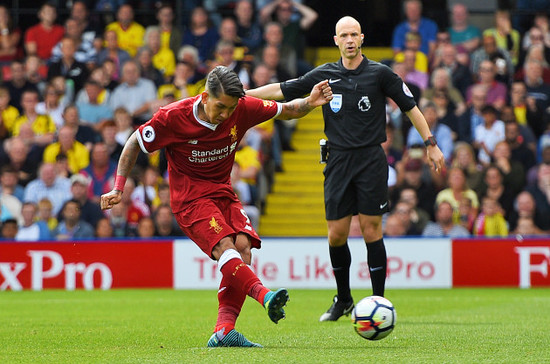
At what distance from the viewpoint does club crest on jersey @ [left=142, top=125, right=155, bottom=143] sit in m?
7.59

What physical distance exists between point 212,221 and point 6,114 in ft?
38.1

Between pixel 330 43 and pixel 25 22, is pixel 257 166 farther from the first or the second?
pixel 25 22

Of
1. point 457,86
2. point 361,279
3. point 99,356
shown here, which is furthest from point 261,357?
point 457,86

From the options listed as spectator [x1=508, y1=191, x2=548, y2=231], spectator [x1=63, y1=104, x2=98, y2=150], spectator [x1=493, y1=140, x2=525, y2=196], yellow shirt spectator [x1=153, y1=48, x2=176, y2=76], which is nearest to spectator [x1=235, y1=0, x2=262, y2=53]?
yellow shirt spectator [x1=153, y1=48, x2=176, y2=76]

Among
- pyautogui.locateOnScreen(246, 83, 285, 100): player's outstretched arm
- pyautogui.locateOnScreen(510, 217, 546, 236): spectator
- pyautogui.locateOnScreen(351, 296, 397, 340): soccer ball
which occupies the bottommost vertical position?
pyautogui.locateOnScreen(351, 296, 397, 340): soccer ball

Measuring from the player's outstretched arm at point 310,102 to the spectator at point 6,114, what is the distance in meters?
11.3

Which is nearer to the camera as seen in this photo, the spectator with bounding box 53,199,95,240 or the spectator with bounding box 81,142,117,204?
the spectator with bounding box 53,199,95,240

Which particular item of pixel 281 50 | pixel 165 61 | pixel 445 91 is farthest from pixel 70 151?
pixel 445 91

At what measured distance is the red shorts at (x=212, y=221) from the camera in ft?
24.8

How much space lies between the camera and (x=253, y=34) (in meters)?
18.7

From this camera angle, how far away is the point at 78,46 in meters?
19.2

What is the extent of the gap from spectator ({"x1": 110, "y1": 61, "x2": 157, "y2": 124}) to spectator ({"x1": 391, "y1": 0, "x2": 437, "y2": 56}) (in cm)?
429

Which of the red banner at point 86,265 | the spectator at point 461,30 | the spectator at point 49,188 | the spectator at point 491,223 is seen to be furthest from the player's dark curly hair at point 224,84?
the spectator at point 461,30

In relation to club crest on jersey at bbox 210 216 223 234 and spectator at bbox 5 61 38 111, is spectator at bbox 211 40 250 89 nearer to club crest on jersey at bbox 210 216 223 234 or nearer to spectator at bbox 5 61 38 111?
spectator at bbox 5 61 38 111
